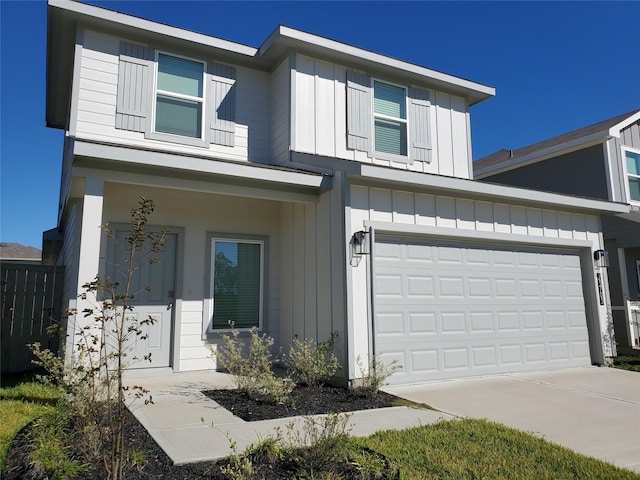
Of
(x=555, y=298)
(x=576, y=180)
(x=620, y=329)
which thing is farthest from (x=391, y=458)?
(x=576, y=180)

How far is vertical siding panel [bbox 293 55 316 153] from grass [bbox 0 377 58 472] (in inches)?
204

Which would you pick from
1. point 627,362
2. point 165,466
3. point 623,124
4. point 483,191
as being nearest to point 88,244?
point 165,466

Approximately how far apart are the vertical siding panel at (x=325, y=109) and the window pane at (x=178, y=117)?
214 centimetres

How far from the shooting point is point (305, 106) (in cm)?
817

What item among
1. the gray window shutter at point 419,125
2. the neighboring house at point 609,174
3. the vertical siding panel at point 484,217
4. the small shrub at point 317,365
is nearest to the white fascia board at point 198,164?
the small shrub at point 317,365

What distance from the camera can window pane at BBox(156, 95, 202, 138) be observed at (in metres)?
7.63

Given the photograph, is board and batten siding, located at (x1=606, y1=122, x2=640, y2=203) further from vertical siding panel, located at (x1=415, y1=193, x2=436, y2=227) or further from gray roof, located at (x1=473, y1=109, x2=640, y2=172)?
vertical siding panel, located at (x1=415, y1=193, x2=436, y2=227)

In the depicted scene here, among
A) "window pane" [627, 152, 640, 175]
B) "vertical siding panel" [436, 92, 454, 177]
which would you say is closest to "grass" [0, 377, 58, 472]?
"vertical siding panel" [436, 92, 454, 177]

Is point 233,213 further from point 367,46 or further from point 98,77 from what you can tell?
point 367,46

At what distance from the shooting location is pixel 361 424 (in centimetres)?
456

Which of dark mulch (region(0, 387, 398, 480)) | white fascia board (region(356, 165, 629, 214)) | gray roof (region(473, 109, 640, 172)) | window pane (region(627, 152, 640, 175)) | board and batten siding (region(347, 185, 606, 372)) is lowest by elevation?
dark mulch (region(0, 387, 398, 480))

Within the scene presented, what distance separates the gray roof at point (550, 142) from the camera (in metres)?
13.2

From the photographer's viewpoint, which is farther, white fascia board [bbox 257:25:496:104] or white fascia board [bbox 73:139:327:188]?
white fascia board [bbox 257:25:496:104]

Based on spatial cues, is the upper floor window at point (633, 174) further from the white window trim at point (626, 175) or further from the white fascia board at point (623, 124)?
the white fascia board at point (623, 124)
